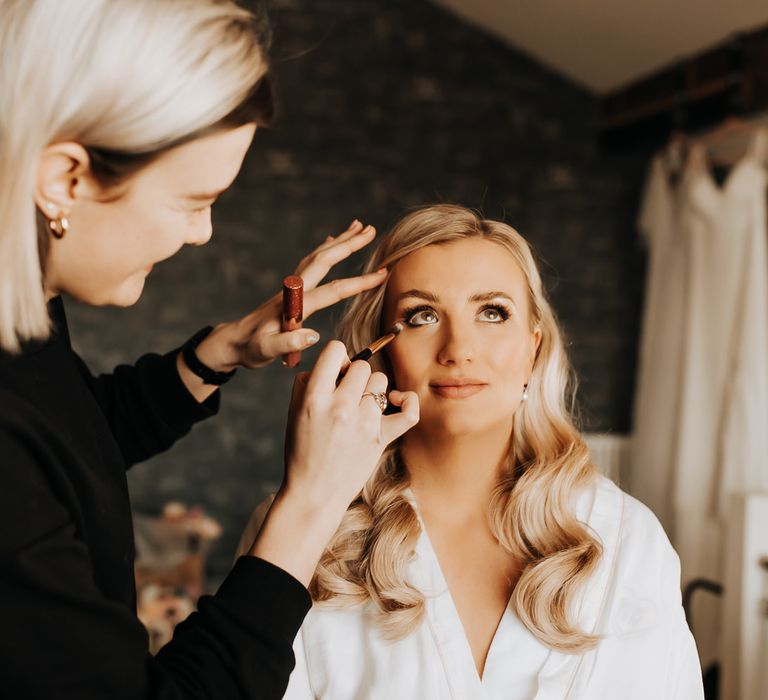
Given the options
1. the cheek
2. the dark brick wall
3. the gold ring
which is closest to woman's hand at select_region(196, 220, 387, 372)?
the cheek

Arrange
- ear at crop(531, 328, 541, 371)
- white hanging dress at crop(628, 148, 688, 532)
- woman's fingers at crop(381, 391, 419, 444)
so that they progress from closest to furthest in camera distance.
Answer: woman's fingers at crop(381, 391, 419, 444)
ear at crop(531, 328, 541, 371)
white hanging dress at crop(628, 148, 688, 532)

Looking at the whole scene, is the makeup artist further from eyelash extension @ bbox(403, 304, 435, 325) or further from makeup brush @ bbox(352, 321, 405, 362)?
eyelash extension @ bbox(403, 304, 435, 325)

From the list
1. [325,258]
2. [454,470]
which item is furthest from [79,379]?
[454,470]

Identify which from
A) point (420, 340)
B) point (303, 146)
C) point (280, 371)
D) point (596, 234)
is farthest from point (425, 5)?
point (420, 340)

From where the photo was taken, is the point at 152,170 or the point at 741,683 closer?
the point at 152,170

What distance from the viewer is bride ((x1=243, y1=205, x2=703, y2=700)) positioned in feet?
4.30

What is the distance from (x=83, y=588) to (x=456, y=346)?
0.77m

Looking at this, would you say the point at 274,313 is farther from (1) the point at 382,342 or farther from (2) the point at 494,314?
(2) the point at 494,314

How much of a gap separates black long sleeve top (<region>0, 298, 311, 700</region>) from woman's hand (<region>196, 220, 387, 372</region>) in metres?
0.37

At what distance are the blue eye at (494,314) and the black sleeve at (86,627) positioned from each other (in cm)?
71

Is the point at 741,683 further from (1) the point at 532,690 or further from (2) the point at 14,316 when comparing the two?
(2) the point at 14,316

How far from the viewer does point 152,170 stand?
0.86 metres

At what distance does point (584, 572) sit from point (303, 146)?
3372 mm

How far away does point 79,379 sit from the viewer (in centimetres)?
99
